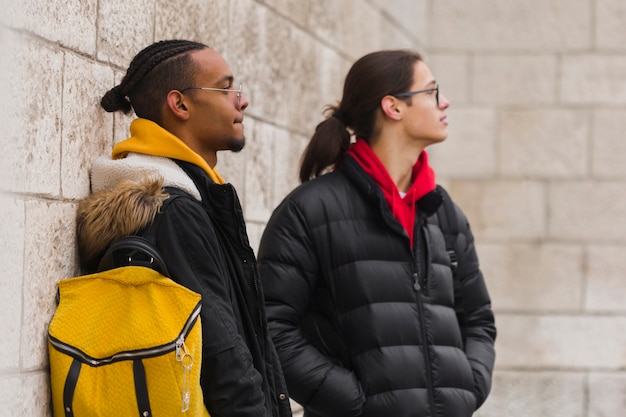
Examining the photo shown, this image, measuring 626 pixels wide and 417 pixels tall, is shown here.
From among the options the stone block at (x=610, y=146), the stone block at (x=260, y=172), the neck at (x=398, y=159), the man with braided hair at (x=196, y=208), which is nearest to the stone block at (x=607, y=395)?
the stone block at (x=610, y=146)

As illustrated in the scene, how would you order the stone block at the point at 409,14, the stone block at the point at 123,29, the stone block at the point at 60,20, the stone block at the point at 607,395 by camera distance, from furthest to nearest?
the stone block at the point at 409,14 < the stone block at the point at 607,395 < the stone block at the point at 123,29 < the stone block at the point at 60,20

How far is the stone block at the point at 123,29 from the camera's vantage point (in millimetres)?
3527

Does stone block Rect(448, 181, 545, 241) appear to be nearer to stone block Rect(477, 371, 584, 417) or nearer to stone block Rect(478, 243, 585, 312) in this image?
stone block Rect(478, 243, 585, 312)

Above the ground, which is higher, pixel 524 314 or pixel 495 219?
pixel 495 219

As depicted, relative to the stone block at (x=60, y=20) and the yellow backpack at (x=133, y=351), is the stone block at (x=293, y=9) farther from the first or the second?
the yellow backpack at (x=133, y=351)

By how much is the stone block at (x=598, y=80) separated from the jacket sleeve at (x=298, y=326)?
410cm

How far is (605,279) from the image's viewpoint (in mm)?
7566

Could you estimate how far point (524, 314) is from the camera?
7.58 meters

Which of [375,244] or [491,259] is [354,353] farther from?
[491,259]

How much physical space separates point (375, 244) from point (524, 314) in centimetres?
376

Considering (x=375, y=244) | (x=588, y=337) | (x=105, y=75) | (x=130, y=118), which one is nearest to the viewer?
(x=105, y=75)

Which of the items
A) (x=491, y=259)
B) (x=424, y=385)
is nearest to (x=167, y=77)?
(x=424, y=385)

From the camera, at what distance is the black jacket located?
2924mm

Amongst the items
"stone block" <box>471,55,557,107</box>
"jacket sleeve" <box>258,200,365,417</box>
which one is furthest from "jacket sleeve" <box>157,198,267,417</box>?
"stone block" <box>471,55,557,107</box>
